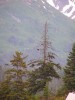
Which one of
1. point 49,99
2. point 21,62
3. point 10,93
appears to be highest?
point 21,62

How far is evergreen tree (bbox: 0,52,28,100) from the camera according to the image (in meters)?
32.3

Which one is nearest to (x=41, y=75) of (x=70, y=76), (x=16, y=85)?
(x=70, y=76)

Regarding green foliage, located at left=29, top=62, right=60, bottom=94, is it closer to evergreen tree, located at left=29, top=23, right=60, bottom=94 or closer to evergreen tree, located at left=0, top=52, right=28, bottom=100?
evergreen tree, located at left=29, top=23, right=60, bottom=94

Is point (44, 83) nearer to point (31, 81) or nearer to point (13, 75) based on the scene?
point (31, 81)

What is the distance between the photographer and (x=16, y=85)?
32.4 m

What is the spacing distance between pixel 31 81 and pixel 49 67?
3.14 m

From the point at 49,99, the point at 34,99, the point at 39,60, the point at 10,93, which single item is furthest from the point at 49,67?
the point at 10,93

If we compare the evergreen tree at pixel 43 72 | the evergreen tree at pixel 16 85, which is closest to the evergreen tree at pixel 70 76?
the evergreen tree at pixel 43 72

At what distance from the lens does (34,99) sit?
114 ft

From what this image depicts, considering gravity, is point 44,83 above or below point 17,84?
below

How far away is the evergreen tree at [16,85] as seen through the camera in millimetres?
32281

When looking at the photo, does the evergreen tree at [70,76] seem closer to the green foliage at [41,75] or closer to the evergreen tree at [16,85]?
the green foliage at [41,75]

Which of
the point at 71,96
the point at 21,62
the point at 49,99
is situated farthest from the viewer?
the point at 49,99

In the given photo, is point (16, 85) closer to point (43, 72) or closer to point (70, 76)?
point (43, 72)
